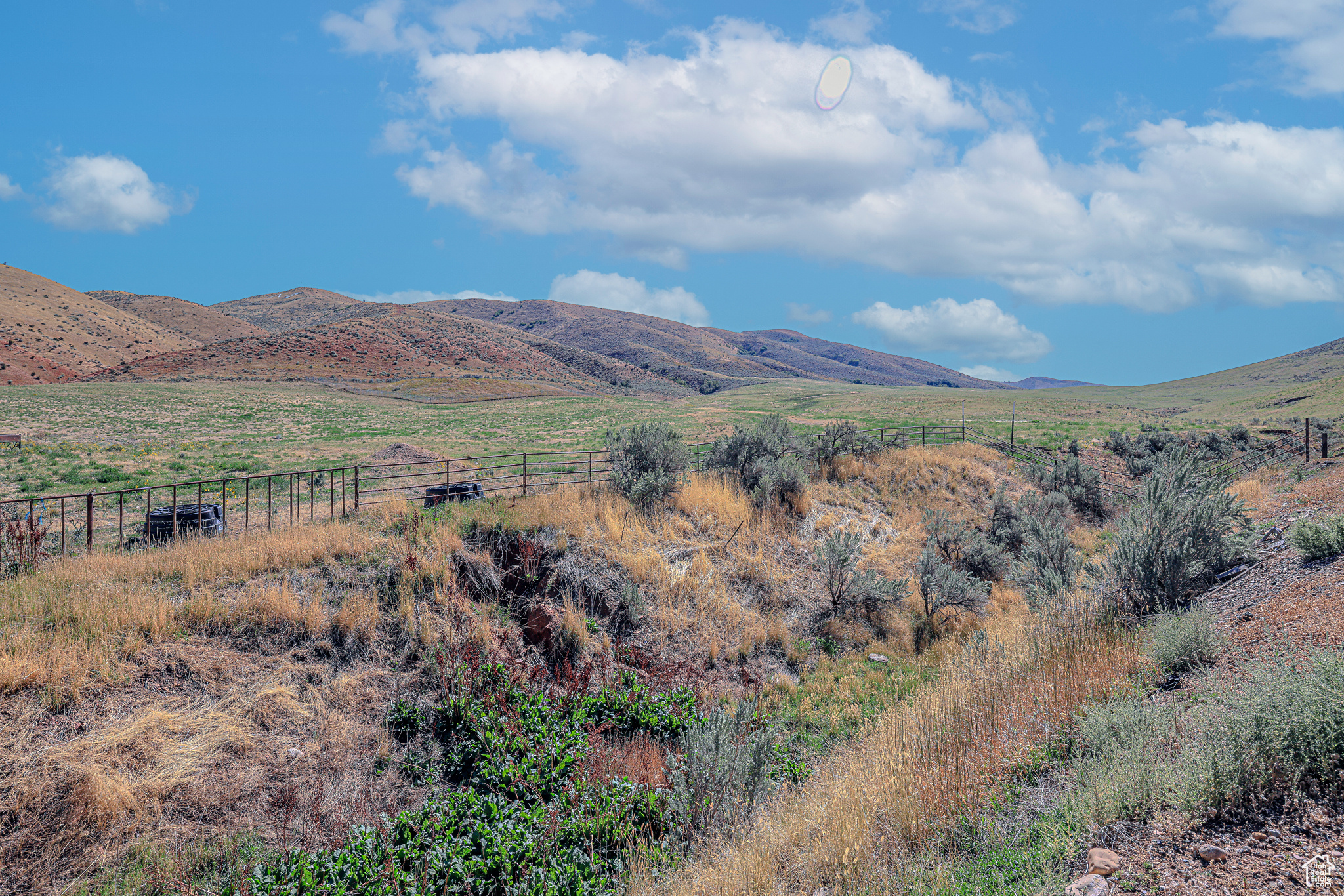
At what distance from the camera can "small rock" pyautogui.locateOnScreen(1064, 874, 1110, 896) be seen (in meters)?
3.41

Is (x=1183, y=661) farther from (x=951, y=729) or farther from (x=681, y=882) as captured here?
(x=681, y=882)

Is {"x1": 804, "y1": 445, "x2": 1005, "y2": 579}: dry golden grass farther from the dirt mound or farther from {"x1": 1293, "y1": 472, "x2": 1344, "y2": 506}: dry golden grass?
the dirt mound

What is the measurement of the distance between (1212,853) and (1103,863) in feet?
1.80

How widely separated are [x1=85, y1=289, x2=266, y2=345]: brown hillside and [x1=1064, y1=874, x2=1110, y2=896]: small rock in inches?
6285

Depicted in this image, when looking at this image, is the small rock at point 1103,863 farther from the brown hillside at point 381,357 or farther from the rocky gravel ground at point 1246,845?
the brown hillside at point 381,357

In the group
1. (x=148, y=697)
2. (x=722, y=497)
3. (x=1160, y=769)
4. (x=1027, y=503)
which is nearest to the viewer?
(x=1160, y=769)

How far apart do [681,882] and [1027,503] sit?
54.5 ft

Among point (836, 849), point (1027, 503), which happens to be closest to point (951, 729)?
point (836, 849)

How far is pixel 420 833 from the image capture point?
20.1 feet

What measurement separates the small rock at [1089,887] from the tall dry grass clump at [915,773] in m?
1.08

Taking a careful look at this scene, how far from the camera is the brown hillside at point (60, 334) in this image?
78.9 meters

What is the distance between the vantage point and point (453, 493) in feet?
48.8

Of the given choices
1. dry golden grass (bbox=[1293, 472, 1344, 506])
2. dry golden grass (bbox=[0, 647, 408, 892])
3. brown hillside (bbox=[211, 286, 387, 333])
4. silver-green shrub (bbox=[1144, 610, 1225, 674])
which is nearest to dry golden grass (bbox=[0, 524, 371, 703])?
dry golden grass (bbox=[0, 647, 408, 892])

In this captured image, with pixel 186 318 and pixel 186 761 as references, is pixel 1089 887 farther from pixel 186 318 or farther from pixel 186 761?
pixel 186 318
